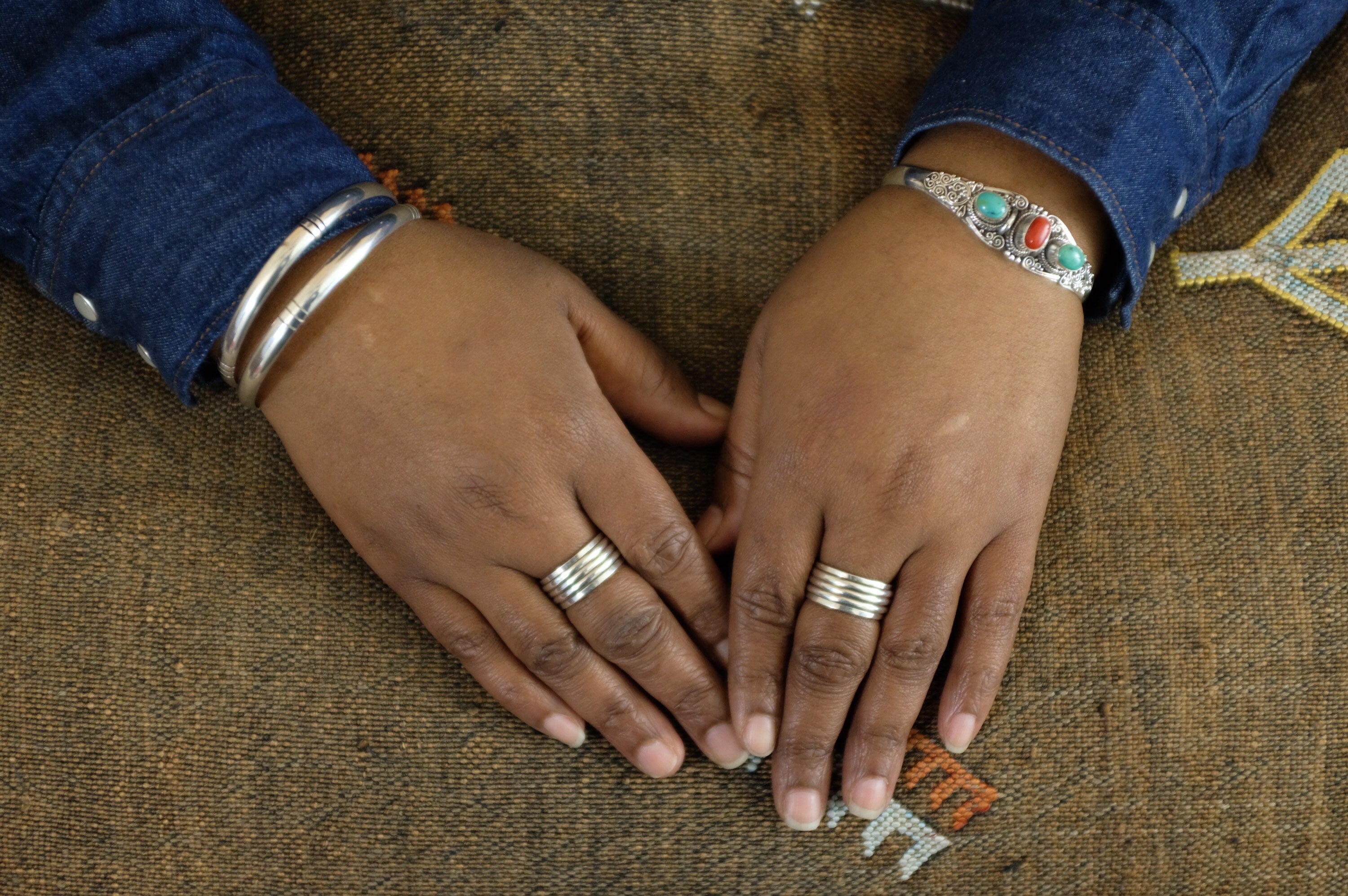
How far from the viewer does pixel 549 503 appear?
0.68 meters

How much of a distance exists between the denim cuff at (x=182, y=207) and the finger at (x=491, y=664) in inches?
9.7

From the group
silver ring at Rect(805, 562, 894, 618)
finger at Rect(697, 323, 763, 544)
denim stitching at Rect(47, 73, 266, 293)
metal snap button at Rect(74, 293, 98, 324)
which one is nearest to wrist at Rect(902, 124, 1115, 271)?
finger at Rect(697, 323, 763, 544)

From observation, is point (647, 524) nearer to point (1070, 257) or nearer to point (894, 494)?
point (894, 494)

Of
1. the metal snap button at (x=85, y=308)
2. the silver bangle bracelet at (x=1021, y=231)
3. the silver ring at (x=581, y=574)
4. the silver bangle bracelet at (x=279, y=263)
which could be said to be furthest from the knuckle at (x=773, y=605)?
the metal snap button at (x=85, y=308)

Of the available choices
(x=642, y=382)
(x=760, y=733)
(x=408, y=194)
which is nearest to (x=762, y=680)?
(x=760, y=733)

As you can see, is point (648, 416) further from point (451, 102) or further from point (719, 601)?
point (451, 102)

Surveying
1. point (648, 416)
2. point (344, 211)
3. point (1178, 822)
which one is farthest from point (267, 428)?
point (1178, 822)

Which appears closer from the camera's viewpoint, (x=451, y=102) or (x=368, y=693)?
(x=368, y=693)

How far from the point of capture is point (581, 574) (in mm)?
688

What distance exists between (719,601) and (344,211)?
398 millimetres

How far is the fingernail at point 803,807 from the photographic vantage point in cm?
67

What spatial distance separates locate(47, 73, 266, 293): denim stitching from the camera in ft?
2.30

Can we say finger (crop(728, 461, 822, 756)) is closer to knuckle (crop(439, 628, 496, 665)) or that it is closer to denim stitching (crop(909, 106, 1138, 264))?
knuckle (crop(439, 628, 496, 665))

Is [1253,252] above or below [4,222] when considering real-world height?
above
